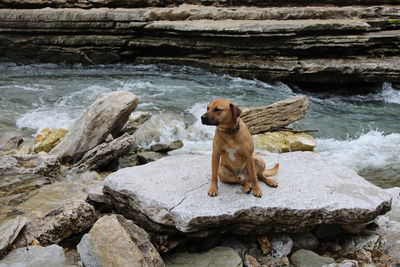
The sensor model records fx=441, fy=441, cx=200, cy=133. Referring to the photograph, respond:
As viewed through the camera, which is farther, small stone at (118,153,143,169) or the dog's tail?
small stone at (118,153,143,169)

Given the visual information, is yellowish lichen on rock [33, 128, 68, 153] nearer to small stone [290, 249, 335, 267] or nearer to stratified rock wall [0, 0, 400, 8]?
small stone [290, 249, 335, 267]

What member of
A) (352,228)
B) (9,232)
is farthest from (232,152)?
(9,232)

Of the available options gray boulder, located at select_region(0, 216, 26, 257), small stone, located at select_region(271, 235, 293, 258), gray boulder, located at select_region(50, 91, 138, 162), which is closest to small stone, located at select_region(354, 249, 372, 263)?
small stone, located at select_region(271, 235, 293, 258)

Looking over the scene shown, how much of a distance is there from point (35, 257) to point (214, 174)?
1.68m

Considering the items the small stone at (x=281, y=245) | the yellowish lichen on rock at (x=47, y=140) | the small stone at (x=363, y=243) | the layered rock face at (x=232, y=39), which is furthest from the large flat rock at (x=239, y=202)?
the layered rock face at (x=232, y=39)

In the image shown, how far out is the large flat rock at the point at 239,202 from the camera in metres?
3.90

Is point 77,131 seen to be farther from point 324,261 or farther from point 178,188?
point 324,261

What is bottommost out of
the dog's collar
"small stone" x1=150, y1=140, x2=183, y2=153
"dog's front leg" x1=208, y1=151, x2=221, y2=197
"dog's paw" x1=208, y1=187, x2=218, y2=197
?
"small stone" x1=150, y1=140, x2=183, y2=153

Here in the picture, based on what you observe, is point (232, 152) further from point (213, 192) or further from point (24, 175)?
point (24, 175)

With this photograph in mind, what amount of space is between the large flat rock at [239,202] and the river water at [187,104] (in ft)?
9.63

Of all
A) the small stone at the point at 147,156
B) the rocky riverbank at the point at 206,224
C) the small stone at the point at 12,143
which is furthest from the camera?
the small stone at the point at 12,143

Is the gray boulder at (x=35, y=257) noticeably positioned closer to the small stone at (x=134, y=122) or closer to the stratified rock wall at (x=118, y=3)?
the small stone at (x=134, y=122)

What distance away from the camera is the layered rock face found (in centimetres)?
1358

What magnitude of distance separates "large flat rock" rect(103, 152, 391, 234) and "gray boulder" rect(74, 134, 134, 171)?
207cm
